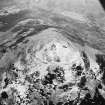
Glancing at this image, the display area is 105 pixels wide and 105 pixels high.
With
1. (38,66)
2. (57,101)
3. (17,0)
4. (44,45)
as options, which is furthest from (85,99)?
(17,0)

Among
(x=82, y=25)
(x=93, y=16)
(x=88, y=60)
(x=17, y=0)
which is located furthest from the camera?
(x=17, y=0)

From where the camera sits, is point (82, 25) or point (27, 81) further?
point (82, 25)

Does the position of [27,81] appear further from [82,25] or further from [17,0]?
[17,0]

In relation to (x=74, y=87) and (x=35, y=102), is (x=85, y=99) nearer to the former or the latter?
(x=74, y=87)

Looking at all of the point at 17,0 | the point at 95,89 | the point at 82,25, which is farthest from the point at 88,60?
the point at 17,0

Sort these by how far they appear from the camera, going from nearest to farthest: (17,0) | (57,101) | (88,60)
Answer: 1. (57,101)
2. (88,60)
3. (17,0)

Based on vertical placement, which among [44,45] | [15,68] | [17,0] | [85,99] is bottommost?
[85,99]

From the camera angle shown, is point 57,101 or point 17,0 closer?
point 57,101

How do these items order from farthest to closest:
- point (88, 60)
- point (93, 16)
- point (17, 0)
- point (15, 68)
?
point (17, 0), point (93, 16), point (88, 60), point (15, 68)

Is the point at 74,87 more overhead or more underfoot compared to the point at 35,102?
more overhead
